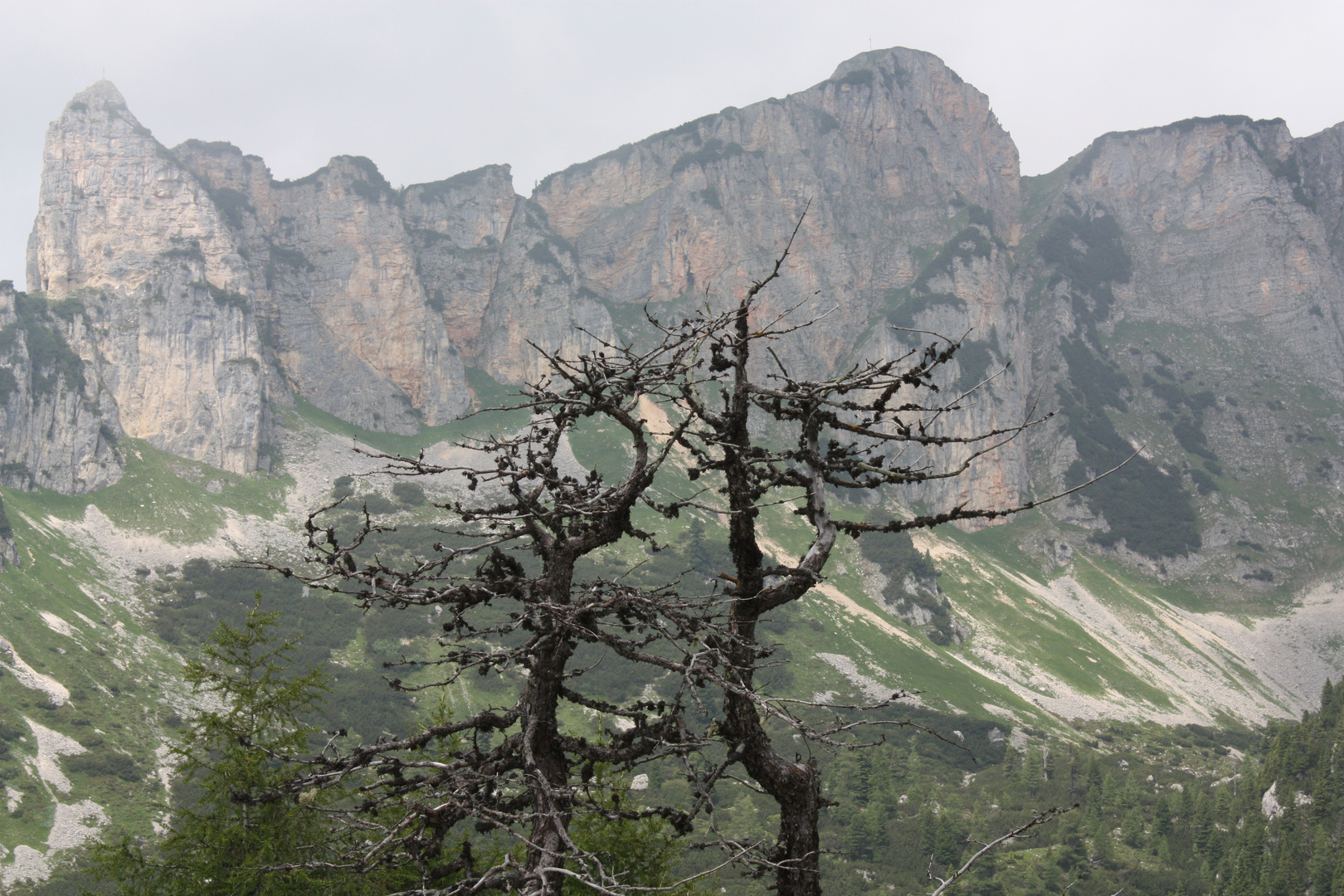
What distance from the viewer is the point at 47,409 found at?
105938 millimetres

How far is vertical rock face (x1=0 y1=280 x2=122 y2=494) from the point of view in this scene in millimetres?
100250

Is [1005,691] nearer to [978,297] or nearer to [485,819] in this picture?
[978,297]

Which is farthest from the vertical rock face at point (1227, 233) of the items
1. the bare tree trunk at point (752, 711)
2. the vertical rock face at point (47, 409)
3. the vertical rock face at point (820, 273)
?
the bare tree trunk at point (752, 711)

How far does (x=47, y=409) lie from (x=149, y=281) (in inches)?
1208

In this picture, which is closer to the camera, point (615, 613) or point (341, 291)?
point (615, 613)

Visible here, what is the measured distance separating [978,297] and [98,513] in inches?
5660

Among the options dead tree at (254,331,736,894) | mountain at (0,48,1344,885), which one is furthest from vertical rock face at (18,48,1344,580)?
dead tree at (254,331,736,894)

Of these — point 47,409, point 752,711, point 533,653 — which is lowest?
point 752,711

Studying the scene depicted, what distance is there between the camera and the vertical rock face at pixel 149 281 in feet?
396

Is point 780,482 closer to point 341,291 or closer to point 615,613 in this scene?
point 615,613

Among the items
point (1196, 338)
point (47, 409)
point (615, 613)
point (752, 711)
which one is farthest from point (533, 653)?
point (1196, 338)

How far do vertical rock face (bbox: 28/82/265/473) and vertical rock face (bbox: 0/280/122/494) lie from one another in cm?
436

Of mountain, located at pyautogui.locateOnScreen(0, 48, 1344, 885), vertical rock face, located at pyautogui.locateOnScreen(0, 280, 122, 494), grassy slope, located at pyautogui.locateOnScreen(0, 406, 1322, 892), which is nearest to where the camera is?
grassy slope, located at pyautogui.locateOnScreen(0, 406, 1322, 892)

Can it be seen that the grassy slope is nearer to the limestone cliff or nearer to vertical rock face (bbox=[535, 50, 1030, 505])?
the limestone cliff
